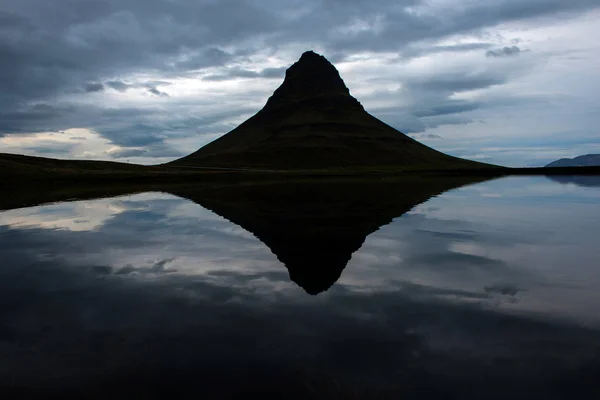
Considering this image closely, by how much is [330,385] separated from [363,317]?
11.8ft

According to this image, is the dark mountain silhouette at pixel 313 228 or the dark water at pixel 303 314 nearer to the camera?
the dark water at pixel 303 314

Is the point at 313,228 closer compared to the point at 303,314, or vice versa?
the point at 303,314

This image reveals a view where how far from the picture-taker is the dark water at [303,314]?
805 cm

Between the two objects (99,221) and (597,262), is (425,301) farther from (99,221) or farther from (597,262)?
(99,221)

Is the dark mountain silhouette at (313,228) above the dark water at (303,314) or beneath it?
above

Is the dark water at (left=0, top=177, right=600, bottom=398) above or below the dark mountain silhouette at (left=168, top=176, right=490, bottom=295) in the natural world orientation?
below

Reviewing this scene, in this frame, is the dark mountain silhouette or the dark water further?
the dark mountain silhouette

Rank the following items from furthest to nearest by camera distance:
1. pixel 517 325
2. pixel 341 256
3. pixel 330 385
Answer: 1. pixel 341 256
2. pixel 517 325
3. pixel 330 385

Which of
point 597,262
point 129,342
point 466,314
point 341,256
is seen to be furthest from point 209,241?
point 597,262

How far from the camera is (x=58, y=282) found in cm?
1558

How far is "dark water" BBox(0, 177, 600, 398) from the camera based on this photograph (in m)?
8.05

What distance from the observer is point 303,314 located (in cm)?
1160

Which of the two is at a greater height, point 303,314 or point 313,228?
point 313,228

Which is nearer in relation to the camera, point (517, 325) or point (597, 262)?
point (517, 325)
